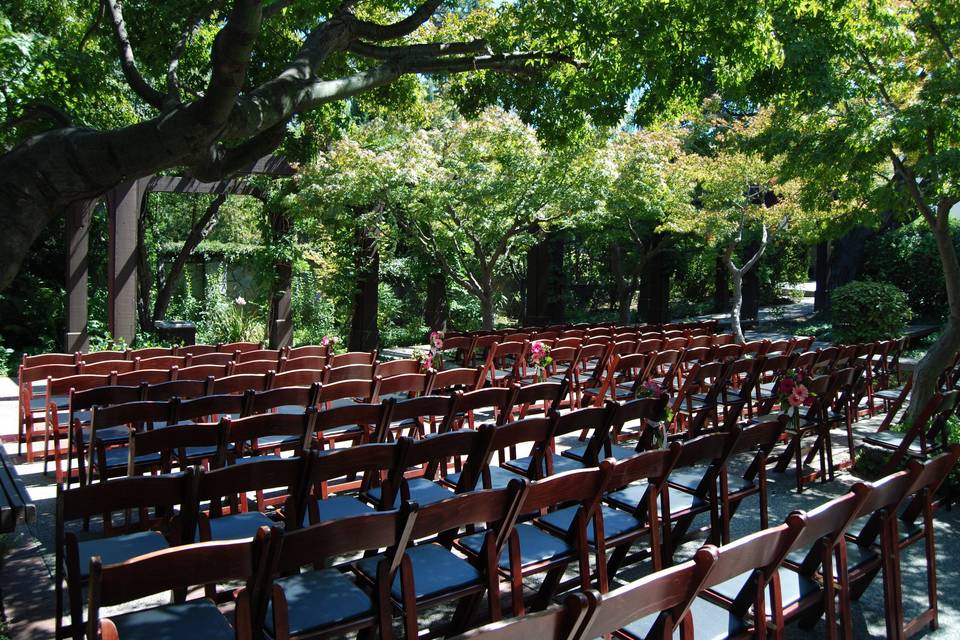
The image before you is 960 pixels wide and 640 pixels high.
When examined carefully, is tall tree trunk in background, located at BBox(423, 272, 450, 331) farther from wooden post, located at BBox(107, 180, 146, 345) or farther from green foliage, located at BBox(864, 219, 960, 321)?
green foliage, located at BBox(864, 219, 960, 321)

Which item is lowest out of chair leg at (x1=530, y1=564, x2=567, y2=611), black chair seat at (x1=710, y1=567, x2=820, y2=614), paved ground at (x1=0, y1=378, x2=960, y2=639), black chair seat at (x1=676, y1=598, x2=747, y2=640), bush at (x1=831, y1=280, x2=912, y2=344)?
paved ground at (x1=0, y1=378, x2=960, y2=639)

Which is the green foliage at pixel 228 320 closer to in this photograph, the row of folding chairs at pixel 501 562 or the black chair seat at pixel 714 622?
the row of folding chairs at pixel 501 562

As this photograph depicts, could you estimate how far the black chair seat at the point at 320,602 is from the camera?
7.95 feet

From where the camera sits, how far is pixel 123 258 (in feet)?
39.1

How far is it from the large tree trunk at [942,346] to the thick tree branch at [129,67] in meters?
6.25

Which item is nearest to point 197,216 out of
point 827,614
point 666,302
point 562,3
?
point 666,302

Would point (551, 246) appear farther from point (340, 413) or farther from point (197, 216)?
point (340, 413)

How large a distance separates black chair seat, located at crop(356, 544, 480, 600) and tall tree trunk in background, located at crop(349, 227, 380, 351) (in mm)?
11358

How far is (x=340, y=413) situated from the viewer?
406cm

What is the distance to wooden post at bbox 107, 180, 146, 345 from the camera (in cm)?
1188

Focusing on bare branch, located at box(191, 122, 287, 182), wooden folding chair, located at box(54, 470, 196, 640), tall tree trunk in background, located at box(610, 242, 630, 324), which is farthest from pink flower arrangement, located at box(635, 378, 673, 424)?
tall tree trunk in background, located at box(610, 242, 630, 324)

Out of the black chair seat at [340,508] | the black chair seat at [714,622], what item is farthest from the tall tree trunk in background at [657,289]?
the black chair seat at [714,622]

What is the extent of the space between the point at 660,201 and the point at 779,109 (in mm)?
6258

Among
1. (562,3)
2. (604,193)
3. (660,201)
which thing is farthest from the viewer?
(660,201)
